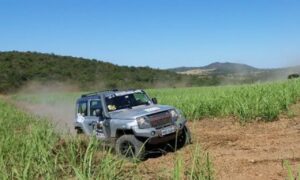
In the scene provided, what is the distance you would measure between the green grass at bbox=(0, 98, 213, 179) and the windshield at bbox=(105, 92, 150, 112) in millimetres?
3145

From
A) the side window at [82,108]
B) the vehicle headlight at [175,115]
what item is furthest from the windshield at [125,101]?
the vehicle headlight at [175,115]

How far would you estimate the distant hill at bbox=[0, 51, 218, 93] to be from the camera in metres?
79.6

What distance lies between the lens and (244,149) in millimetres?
10359

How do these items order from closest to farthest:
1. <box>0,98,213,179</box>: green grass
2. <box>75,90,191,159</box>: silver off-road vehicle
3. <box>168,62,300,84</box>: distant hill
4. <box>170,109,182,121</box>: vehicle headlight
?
1. <box>0,98,213,179</box>: green grass
2. <box>75,90,191,159</box>: silver off-road vehicle
3. <box>170,109,182,121</box>: vehicle headlight
4. <box>168,62,300,84</box>: distant hill

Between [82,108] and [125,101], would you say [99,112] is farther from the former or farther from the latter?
[82,108]

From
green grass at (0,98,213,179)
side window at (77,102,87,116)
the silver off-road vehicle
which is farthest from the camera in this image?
side window at (77,102,87,116)

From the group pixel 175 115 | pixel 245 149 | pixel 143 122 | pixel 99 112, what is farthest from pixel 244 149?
pixel 99 112

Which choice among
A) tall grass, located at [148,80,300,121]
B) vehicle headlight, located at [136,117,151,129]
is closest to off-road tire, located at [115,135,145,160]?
vehicle headlight, located at [136,117,151,129]

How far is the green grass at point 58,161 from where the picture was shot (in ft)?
18.9

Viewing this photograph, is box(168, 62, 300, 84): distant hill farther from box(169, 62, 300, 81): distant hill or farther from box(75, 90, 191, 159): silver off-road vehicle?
box(75, 90, 191, 159): silver off-road vehicle

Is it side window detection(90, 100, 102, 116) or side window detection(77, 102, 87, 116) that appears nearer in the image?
side window detection(90, 100, 102, 116)

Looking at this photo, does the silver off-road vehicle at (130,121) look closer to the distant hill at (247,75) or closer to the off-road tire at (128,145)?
the off-road tire at (128,145)

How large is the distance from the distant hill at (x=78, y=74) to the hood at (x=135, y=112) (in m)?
64.1

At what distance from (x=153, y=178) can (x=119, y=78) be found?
8108 centimetres
